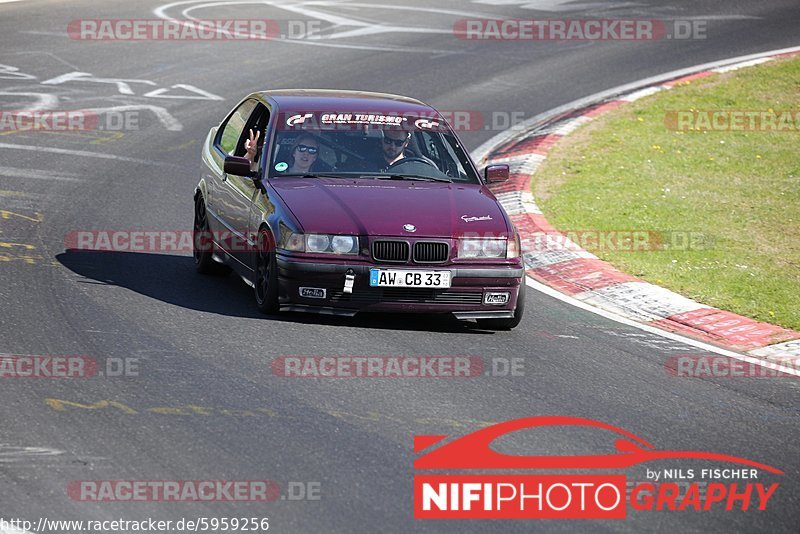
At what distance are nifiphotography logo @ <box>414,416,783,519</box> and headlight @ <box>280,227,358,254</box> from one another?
2485 millimetres

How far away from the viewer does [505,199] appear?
14734 mm

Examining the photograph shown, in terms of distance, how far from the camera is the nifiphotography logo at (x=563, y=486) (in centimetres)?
640

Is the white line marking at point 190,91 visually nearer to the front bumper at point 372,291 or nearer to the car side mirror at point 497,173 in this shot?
the car side mirror at point 497,173

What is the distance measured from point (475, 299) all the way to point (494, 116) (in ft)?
32.7

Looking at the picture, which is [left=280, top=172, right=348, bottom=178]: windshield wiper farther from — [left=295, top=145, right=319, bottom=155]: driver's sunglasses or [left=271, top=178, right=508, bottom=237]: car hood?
[left=295, top=145, right=319, bottom=155]: driver's sunglasses

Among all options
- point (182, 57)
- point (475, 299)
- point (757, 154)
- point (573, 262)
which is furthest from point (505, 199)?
point (182, 57)

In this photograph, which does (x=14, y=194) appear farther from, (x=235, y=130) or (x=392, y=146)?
(x=392, y=146)

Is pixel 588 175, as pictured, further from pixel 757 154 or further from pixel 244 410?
pixel 244 410

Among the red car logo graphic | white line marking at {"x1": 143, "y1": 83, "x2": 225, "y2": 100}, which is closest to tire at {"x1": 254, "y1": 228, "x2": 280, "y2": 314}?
the red car logo graphic

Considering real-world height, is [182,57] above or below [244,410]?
above

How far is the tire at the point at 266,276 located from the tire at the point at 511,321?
1630 mm

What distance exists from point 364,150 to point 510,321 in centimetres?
192

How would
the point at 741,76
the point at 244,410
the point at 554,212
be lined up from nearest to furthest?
1. the point at 244,410
2. the point at 554,212
3. the point at 741,76

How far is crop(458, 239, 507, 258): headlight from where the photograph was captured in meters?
9.62
